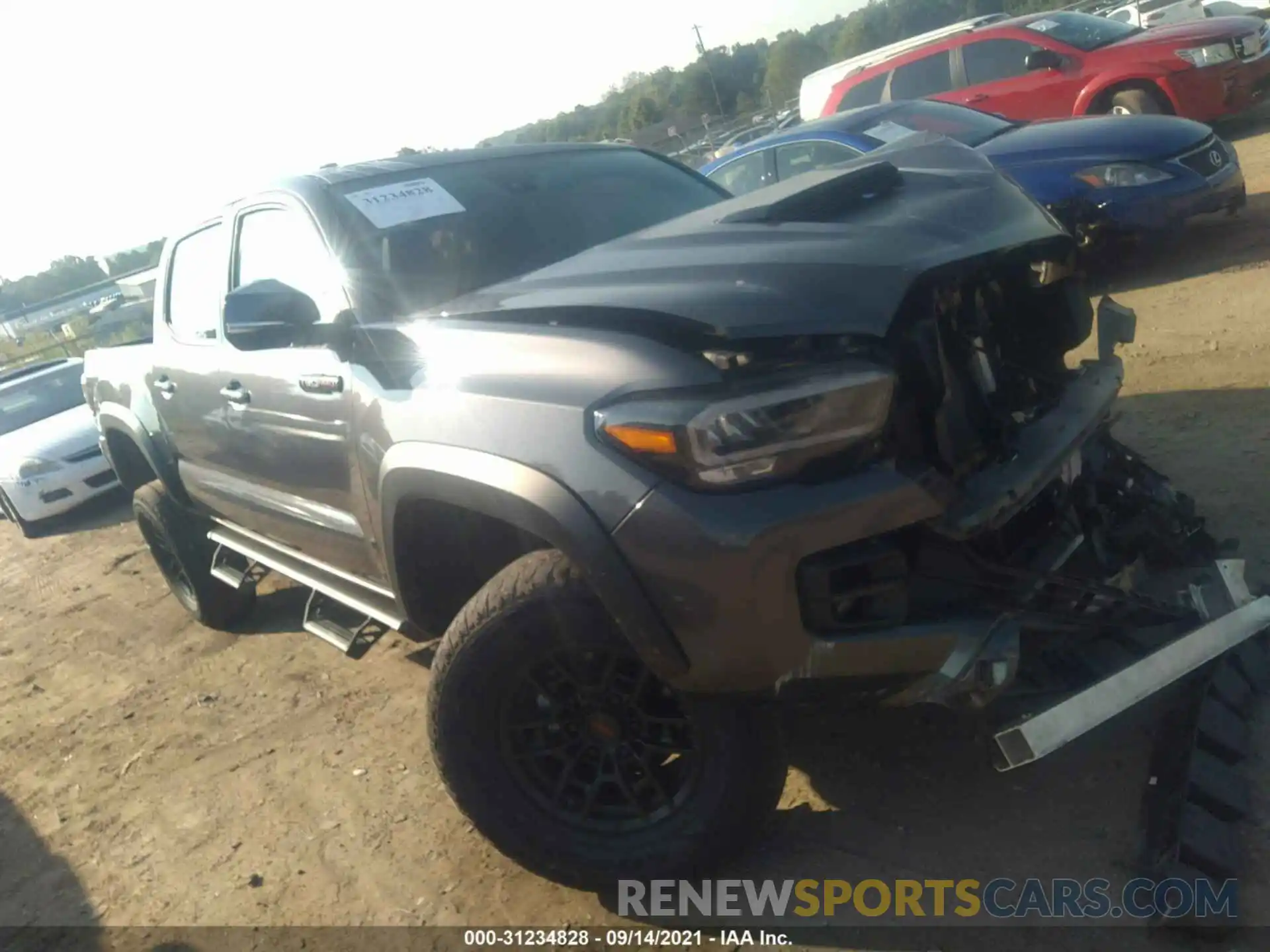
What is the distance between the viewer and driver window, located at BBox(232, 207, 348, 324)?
3211 millimetres

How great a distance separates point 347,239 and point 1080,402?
2164 mm

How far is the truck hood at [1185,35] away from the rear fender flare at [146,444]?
862 cm

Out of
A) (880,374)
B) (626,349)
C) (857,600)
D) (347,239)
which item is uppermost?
(347,239)

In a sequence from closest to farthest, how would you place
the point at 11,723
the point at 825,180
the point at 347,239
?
the point at 825,180 → the point at 347,239 → the point at 11,723

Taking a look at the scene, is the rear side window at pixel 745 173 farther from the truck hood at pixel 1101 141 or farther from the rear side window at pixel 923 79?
the rear side window at pixel 923 79

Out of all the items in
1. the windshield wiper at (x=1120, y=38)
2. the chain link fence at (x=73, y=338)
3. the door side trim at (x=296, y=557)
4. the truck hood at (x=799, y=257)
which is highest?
the truck hood at (x=799, y=257)

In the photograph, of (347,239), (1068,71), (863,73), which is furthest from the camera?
(863,73)

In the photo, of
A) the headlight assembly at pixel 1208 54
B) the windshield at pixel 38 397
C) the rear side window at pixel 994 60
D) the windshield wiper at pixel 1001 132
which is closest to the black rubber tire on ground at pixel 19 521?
the windshield at pixel 38 397

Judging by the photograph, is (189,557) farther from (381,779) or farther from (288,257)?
(288,257)

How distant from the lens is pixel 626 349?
7.55ft

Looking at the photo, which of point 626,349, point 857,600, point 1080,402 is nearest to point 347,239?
point 626,349

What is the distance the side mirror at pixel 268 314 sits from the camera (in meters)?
2.96

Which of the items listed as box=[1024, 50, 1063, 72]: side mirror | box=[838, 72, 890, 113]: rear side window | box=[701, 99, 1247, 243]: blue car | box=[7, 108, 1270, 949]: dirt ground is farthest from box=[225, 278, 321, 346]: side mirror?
box=[838, 72, 890, 113]: rear side window

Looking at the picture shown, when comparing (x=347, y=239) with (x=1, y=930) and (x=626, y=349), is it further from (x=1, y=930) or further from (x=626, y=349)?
(x=1, y=930)
